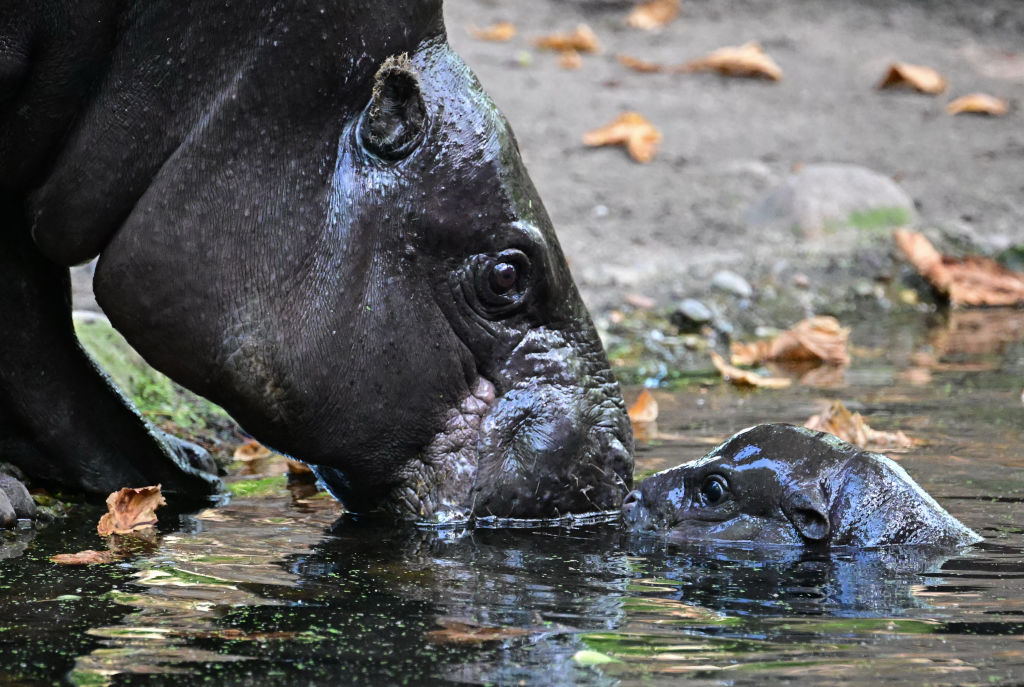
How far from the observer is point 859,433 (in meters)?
6.97

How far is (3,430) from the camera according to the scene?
5.79 meters

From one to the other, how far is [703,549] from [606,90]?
10296 mm

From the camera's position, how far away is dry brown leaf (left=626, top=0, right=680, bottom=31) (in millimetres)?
17312

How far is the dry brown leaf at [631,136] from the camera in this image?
45.0 ft

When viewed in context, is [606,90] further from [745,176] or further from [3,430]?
[3,430]

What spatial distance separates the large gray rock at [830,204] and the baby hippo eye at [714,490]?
673 centimetres

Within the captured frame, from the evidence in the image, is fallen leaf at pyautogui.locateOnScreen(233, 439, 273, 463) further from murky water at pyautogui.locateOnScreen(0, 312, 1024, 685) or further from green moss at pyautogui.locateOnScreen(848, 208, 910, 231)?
green moss at pyautogui.locateOnScreen(848, 208, 910, 231)

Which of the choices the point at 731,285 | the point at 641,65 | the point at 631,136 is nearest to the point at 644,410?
the point at 731,285

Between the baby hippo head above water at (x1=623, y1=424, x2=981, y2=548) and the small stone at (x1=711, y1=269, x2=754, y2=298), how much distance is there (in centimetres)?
504

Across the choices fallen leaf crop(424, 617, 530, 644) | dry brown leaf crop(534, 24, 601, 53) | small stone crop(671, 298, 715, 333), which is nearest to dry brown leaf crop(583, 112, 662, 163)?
dry brown leaf crop(534, 24, 601, 53)

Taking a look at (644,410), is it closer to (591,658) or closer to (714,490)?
(714,490)

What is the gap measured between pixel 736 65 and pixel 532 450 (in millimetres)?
11610

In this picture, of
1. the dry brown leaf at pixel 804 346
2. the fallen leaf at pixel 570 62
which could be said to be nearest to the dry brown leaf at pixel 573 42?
the fallen leaf at pixel 570 62

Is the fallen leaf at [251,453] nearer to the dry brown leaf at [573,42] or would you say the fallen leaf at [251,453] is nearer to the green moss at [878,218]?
the green moss at [878,218]
